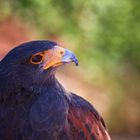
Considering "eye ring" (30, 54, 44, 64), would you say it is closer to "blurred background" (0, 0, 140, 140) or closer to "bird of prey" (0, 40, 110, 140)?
"bird of prey" (0, 40, 110, 140)

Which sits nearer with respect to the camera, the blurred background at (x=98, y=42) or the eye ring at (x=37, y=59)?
the eye ring at (x=37, y=59)

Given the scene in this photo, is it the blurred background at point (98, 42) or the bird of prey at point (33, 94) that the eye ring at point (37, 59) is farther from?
the blurred background at point (98, 42)

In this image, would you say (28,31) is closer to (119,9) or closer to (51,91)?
(119,9)

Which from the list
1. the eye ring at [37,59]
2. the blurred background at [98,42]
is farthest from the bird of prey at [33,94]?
the blurred background at [98,42]

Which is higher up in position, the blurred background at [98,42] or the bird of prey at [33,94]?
the blurred background at [98,42]

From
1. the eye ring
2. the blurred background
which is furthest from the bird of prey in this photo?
the blurred background

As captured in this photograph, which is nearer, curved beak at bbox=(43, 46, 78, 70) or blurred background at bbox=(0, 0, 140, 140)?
curved beak at bbox=(43, 46, 78, 70)

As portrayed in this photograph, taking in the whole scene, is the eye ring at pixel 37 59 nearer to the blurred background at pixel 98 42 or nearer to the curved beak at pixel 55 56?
the curved beak at pixel 55 56

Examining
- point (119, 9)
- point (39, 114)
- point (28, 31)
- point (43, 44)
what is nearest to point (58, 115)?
point (39, 114)
